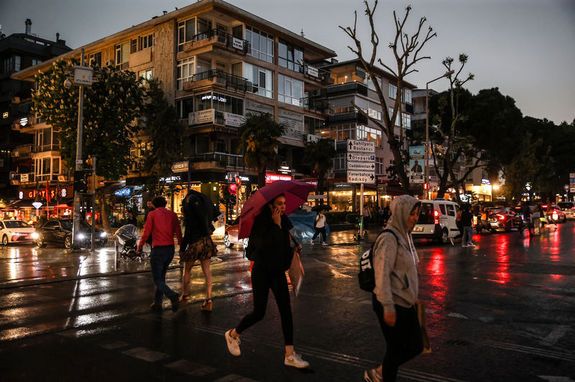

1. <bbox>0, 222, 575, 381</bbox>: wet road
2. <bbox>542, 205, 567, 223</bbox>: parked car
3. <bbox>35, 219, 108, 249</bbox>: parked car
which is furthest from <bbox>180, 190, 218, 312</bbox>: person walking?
<bbox>542, 205, 567, 223</bbox>: parked car

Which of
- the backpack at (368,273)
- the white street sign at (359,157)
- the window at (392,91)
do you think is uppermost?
the window at (392,91)

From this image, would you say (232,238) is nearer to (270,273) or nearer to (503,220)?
(270,273)

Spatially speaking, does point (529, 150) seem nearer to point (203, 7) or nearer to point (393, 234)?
point (203, 7)

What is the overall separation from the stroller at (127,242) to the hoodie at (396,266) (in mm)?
12415

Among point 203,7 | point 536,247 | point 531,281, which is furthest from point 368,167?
point 203,7

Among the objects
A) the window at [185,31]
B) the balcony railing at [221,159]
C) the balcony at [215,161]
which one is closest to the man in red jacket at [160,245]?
the balcony at [215,161]

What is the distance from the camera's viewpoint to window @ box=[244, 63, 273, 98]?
43438 mm

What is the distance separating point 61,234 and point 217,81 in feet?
63.6

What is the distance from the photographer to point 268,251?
18.0 ft

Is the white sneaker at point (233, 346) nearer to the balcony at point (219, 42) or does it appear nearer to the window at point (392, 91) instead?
the balcony at point (219, 42)

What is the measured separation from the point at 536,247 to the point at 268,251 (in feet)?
60.9

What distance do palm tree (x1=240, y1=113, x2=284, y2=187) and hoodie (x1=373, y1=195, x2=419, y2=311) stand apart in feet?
108

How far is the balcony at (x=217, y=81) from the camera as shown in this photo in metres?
40.2

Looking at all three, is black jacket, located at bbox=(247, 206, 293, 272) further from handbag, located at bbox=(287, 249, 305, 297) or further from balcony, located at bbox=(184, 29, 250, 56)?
balcony, located at bbox=(184, 29, 250, 56)
